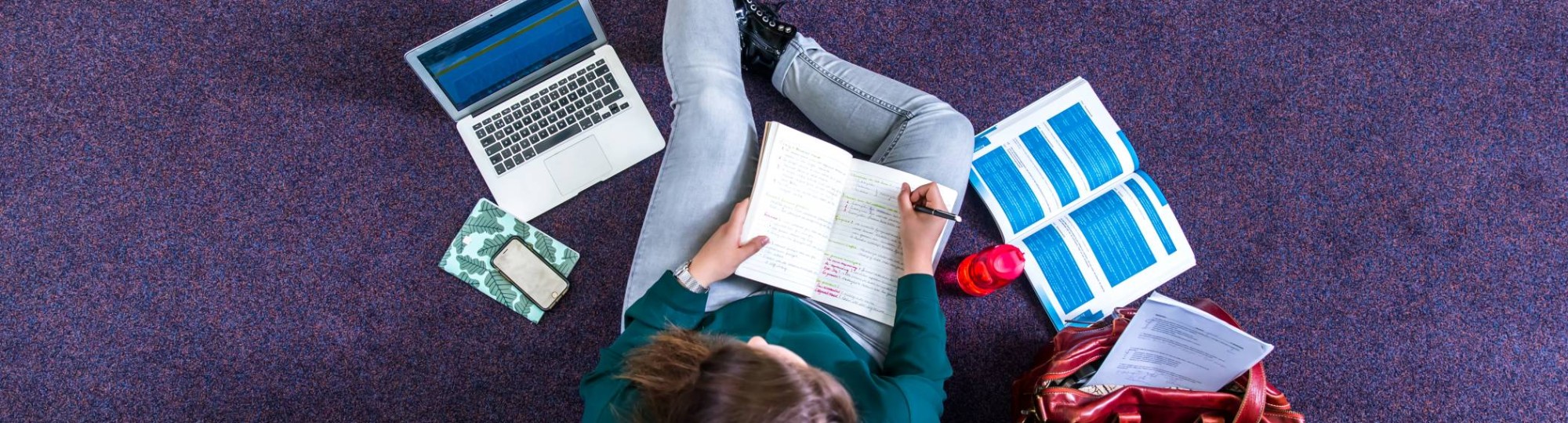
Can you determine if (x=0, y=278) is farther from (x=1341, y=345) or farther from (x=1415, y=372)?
(x=1415, y=372)

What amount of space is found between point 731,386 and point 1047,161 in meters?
0.80

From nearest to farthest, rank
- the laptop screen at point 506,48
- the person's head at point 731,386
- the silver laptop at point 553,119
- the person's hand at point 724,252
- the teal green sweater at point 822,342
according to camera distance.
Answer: the person's head at point 731,386 → the teal green sweater at point 822,342 → the person's hand at point 724,252 → the laptop screen at point 506,48 → the silver laptop at point 553,119

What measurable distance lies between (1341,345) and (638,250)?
1.21m

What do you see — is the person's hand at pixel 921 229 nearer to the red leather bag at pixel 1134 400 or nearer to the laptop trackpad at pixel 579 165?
the red leather bag at pixel 1134 400

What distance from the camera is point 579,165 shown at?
124cm

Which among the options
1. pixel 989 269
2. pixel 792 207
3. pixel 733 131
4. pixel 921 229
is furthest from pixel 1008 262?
pixel 733 131

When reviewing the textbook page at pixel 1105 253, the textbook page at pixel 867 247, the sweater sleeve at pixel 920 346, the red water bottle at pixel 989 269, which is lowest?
the textbook page at pixel 1105 253

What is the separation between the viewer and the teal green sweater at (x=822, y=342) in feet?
2.73

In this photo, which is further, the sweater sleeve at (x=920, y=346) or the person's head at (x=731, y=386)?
the sweater sleeve at (x=920, y=346)

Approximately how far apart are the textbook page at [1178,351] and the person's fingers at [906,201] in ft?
0.98

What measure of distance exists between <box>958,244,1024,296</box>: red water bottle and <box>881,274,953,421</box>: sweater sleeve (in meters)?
0.19


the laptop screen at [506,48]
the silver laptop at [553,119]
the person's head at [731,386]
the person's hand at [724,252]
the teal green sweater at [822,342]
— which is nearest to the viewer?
the person's head at [731,386]

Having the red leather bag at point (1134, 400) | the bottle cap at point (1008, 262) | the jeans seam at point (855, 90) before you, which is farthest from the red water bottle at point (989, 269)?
the jeans seam at point (855, 90)

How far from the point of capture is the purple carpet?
1.26 meters
